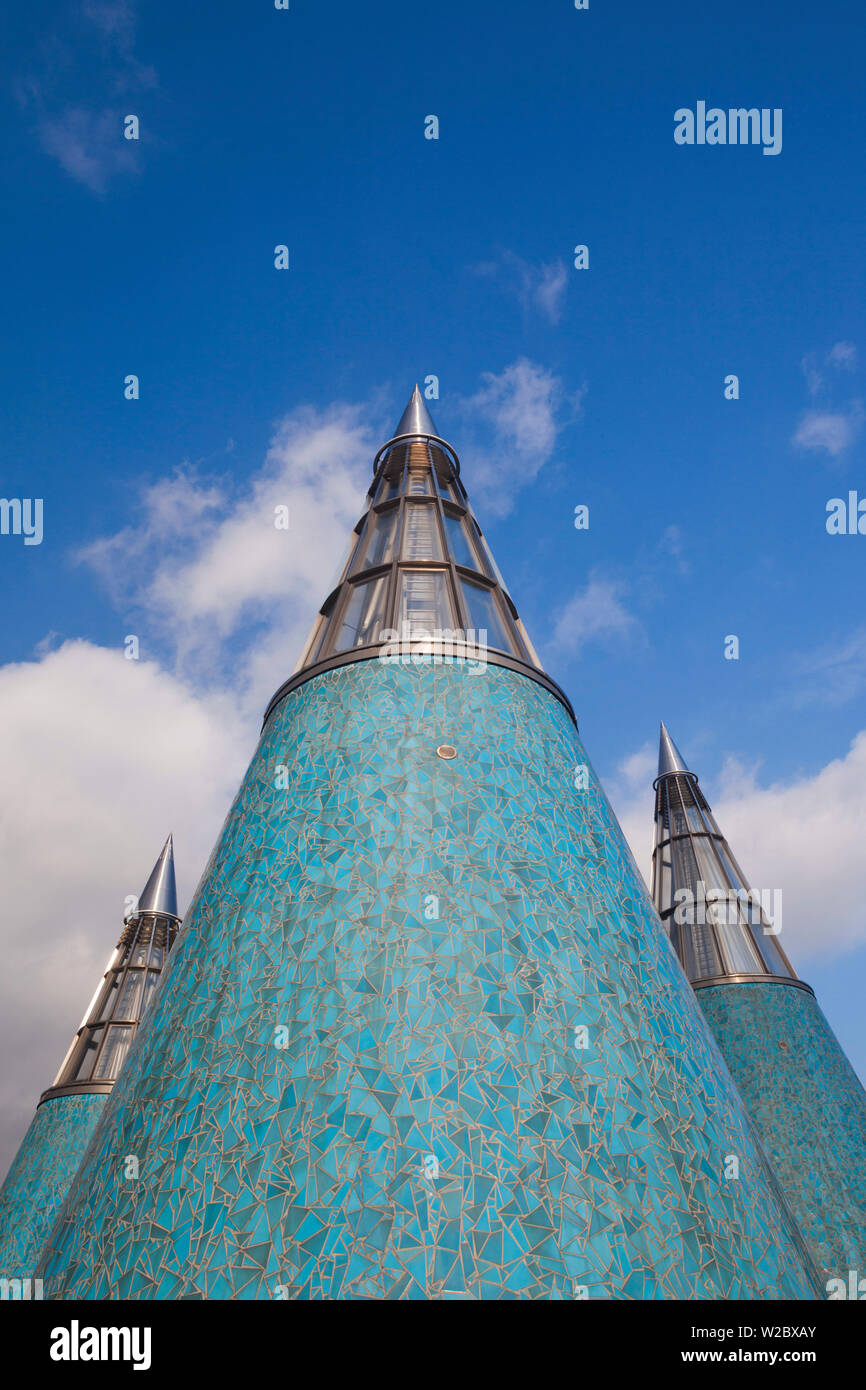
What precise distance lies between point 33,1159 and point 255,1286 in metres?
16.4

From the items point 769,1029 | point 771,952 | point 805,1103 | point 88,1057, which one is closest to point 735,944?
point 771,952

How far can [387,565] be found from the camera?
10.4 metres

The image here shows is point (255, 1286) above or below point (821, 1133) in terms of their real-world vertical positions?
below

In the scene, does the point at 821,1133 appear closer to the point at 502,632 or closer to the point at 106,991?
the point at 502,632

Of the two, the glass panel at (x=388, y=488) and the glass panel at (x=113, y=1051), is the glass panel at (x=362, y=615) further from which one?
the glass panel at (x=113, y=1051)

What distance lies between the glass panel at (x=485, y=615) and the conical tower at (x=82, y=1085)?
13.3 m

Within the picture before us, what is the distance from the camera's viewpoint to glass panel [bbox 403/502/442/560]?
1070 centimetres

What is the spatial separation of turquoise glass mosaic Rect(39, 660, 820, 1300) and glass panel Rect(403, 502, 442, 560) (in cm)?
331

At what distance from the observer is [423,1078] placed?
5570 millimetres

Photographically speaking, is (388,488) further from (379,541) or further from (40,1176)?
(40,1176)

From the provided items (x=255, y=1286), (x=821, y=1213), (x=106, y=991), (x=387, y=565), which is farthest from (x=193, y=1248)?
(x=106, y=991)

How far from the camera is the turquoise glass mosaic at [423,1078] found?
5047 mm

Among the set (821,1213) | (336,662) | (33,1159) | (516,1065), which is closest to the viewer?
(516,1065)

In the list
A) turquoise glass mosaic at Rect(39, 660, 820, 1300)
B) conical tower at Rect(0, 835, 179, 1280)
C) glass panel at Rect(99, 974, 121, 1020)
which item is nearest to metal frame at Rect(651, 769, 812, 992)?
turquoise glass mosaic at Rect(39, 660, 820, 1300)
